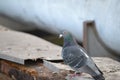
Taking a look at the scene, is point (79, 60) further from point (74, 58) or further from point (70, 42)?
point (70, 42)

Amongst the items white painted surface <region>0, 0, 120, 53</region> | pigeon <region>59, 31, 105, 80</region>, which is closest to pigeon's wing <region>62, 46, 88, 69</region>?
pigeon <region>59, 31, 105, 80</region>

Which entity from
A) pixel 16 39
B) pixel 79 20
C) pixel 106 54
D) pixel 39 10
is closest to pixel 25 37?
pixel 16 39

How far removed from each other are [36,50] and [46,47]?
0.18 m

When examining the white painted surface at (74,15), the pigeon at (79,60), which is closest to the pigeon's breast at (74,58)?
the pigeon at (79,60)

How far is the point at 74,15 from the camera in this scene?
344 centimetres

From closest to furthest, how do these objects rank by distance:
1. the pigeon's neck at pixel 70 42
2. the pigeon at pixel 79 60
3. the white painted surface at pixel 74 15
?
the pigeon at pixel 79 60 → the pigeon's neck at pixel 70 42 → the white painted surface at pixel 74 15

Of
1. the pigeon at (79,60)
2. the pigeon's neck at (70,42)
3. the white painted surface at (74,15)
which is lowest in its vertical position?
the pigeon at (79,60)

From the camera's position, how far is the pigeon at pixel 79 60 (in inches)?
83.0

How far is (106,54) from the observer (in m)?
3.30

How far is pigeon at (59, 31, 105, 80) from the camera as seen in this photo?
2.11 metres

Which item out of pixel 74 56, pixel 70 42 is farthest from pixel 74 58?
pixel 70 42

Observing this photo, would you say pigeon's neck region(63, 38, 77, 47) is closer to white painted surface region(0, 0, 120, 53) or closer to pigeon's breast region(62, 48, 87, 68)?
pigeon's breast region(62, 48, 87, 68)

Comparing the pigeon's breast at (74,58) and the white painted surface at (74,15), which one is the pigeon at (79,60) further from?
the white painted surface at (74,15)

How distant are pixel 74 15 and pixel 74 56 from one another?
49.2 inches
